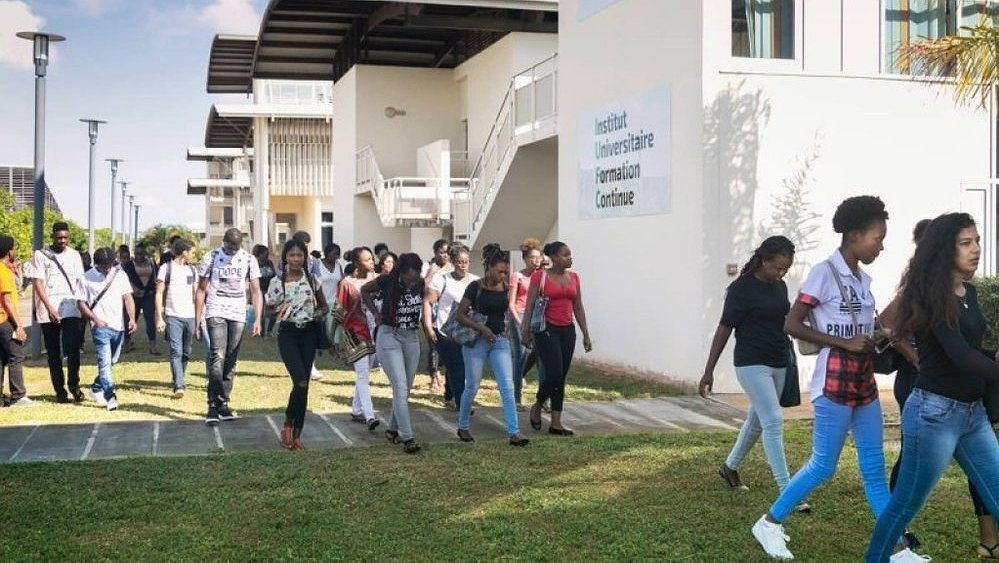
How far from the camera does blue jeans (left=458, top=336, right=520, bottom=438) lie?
918 centimetres

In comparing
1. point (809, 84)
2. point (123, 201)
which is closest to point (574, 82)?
point (809, 84)

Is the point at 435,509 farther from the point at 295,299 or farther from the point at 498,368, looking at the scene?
the point at 295,299

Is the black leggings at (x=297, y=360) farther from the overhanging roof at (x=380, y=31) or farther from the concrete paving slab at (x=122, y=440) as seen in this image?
the overhanging roof at (x=380, y=31)

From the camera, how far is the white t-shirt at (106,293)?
11.7m

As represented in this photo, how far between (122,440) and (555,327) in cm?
393

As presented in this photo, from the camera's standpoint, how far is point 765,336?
266 inches

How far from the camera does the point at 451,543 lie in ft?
20.2

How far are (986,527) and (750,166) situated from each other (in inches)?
292

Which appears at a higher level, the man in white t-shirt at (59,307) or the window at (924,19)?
the window at (924,19)

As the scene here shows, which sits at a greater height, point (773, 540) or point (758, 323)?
point (758, 323)

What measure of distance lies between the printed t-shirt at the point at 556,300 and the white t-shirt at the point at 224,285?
2926 millimetres

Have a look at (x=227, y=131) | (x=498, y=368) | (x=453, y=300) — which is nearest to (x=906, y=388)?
(x=498, y=368)

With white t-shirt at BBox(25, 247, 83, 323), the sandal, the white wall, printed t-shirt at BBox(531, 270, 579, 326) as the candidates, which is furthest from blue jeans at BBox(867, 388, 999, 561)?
white t-shirt at BBox(25, 247, 83, 323)

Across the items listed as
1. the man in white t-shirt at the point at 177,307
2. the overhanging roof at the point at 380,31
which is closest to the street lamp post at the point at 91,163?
the overhanging roof at the point at 380,31
